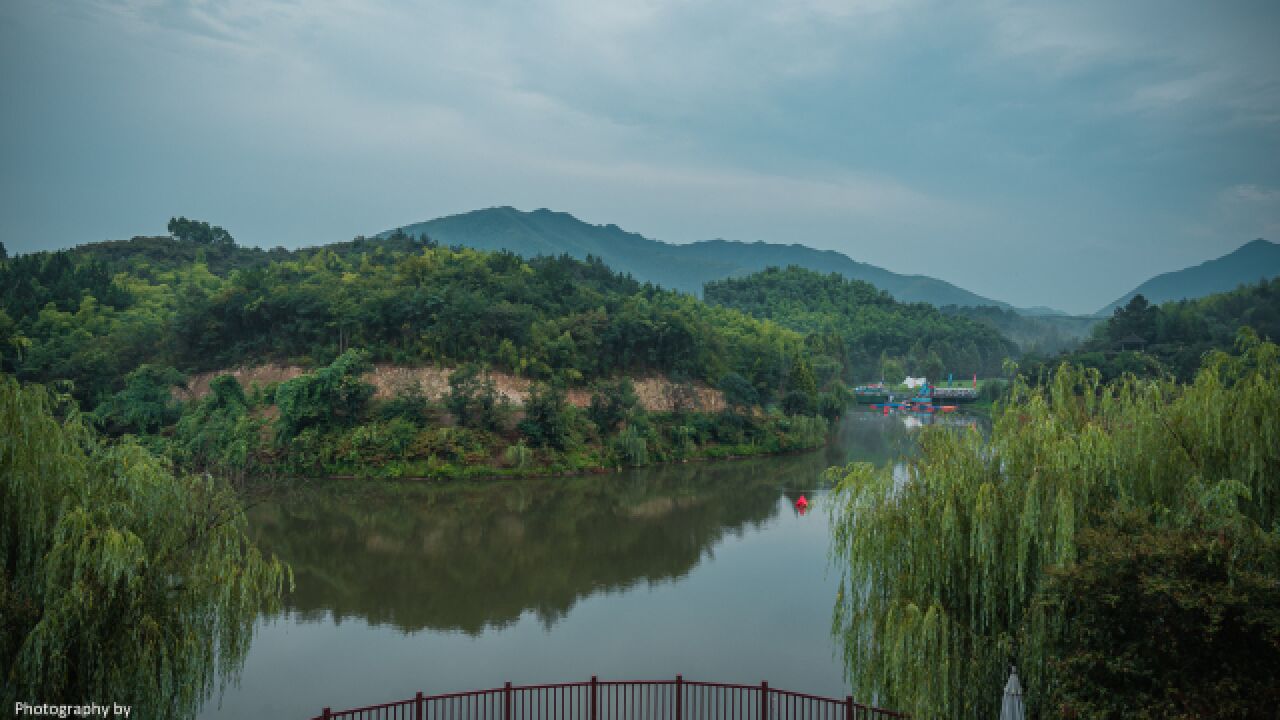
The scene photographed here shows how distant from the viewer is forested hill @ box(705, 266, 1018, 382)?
248 ft

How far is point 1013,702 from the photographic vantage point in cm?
774

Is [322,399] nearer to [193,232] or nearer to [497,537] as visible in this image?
[497,537]

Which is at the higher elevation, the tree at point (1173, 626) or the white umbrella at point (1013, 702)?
the tree at point (1173, 626)

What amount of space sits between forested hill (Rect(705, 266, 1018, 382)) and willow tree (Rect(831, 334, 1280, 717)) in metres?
60.3

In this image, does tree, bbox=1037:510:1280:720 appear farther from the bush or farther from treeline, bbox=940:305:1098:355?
treeline, bbox=940:305:1098:355

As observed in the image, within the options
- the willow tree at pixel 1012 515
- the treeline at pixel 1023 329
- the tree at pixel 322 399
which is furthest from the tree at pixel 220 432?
the treeline at pixel 1023 329

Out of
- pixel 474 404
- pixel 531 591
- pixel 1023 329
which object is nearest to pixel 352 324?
pixel 474 404

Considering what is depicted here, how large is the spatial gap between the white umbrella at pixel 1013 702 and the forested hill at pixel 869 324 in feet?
202

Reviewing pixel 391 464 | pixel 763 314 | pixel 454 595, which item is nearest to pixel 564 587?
pixel 454 595

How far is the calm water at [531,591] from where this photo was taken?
11875mm

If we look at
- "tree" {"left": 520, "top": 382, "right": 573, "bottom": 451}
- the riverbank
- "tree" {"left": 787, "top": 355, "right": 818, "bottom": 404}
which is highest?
"tree" {"left": 787, "top": 355, "right": 818, "bottom": 404}

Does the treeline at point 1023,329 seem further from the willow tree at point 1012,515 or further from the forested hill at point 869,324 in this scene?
the willow tree at point 1012,515

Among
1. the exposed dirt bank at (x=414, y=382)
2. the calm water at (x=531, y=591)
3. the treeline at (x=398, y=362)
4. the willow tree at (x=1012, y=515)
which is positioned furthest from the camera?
the exposed dirt bank at (x=414, y=382)

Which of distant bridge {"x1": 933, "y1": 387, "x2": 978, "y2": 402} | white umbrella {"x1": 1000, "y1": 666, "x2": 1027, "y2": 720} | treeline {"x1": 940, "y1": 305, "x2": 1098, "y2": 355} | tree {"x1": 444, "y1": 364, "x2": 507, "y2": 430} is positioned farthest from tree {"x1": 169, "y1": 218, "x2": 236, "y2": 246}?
treeline {"x1": 940, "y1": 305, "x2": 1098, "y2": 355}
